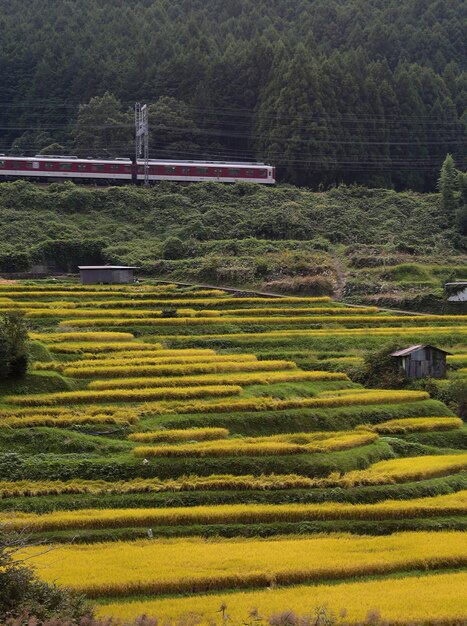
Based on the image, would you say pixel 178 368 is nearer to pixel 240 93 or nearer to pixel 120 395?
pixel 120 395

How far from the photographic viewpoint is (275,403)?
31672 mm

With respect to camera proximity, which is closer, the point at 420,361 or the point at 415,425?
the point at 415,425

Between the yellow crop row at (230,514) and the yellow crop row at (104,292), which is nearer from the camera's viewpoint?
the yellow crop row at (230,514)

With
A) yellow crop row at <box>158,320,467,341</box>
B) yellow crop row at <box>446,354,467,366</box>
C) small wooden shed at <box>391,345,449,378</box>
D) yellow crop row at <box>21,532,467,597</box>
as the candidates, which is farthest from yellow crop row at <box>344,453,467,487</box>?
yellow crop row at <box>158,320,467,341</box>

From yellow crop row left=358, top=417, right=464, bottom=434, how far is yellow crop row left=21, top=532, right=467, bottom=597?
9.09 m

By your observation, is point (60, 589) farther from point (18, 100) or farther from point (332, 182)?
point (18, 100)

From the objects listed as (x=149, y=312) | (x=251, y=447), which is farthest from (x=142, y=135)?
(x=251, y=447)

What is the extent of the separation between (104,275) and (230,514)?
32493 millimetres

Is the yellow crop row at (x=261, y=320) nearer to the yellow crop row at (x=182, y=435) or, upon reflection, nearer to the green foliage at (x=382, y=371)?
the green foliage at (x=382, y=371)

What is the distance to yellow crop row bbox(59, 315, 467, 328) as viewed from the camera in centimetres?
4253

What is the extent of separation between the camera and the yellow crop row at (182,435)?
27672 millimetres

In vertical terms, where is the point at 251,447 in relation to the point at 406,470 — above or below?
above

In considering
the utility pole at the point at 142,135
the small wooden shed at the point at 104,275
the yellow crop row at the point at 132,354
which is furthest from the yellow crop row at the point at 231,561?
the utility pole at the point at 142,135

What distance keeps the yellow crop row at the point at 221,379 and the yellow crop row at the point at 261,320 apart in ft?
26.6
